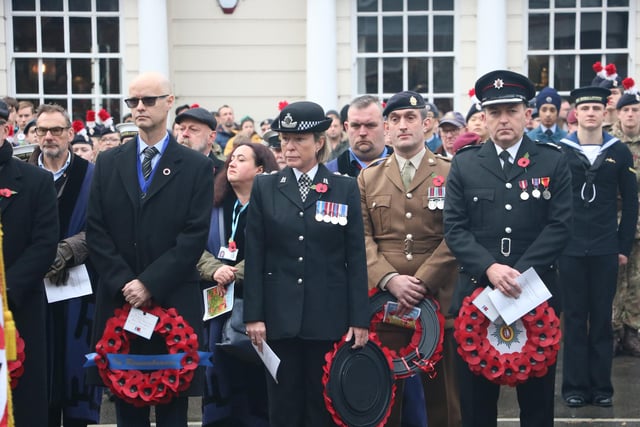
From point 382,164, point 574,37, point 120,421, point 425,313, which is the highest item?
point 574,37

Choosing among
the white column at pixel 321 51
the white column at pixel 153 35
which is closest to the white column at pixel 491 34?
the white column at pixel 321 51

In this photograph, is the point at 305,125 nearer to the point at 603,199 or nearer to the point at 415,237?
the point at 415,237

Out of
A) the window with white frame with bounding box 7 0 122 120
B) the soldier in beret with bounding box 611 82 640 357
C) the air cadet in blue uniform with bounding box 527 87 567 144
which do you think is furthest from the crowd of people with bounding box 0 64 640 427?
the window with white frame with bounding box 7 0 122 120

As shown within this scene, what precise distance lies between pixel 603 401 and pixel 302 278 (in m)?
3.18

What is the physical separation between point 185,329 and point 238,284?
106 cm

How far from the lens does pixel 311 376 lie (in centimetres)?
593

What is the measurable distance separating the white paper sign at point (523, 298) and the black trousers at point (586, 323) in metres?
2.31

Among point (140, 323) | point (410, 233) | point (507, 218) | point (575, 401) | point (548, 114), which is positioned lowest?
point (575, 401)

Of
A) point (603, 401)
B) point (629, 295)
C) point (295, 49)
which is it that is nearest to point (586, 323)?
point (603, 401)

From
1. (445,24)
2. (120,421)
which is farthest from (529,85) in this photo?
(445,24)

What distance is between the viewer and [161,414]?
602cm

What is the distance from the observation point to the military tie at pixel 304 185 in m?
6.00

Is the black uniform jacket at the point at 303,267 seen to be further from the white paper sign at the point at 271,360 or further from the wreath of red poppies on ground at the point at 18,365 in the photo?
the wreath of red poppies on ground at the point at 18,365

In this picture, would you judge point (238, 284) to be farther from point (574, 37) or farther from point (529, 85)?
point (574, 37)
